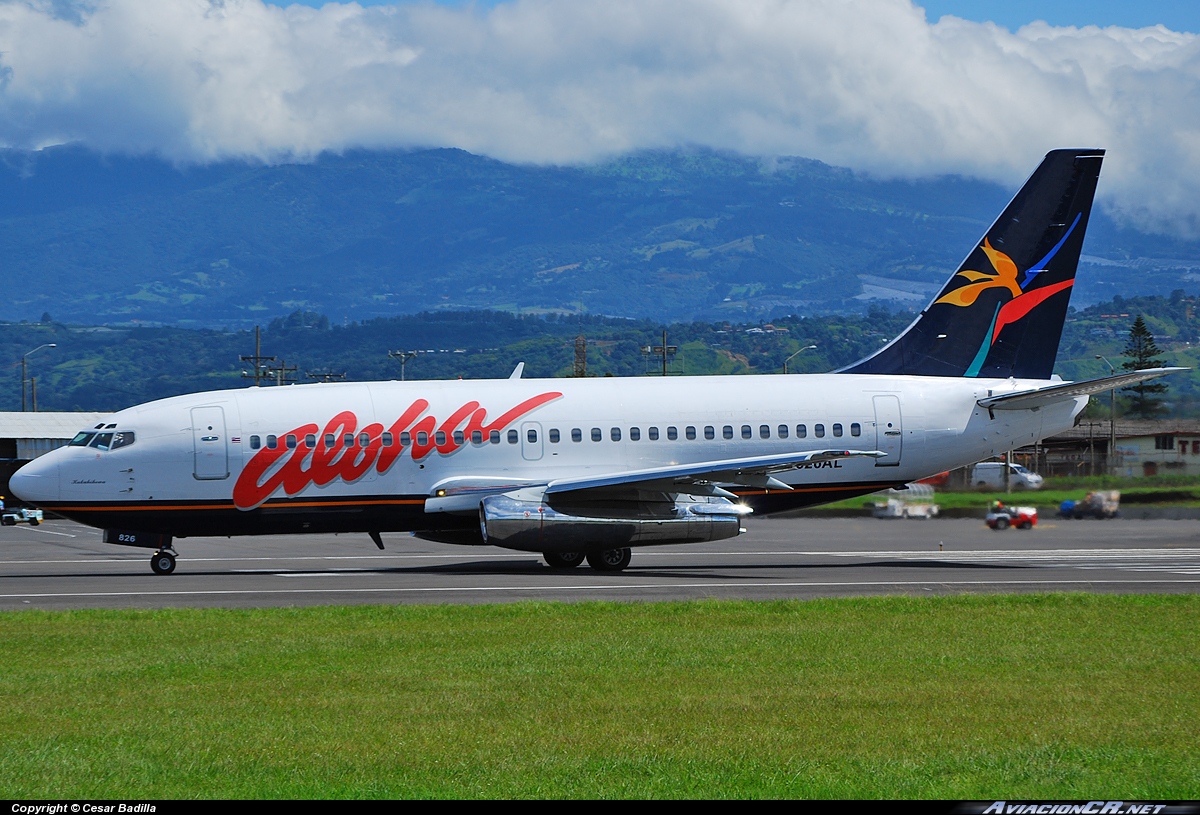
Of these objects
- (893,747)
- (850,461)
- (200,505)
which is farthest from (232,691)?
(850,461)

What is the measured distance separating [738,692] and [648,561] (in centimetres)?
2023

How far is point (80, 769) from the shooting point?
10.1 metres

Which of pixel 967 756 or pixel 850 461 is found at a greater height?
pixel 850 461

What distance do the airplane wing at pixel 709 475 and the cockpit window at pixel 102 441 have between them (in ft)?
30.8

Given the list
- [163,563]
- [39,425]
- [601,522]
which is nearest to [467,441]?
[601,522]

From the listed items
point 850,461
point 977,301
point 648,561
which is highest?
point 977,301

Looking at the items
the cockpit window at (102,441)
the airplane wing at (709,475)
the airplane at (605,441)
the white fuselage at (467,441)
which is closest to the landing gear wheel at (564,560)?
the airplane at (605,441)

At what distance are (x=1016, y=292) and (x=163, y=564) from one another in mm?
20533

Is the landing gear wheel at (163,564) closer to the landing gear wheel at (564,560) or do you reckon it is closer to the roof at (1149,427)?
the landing gear wheel at (564,560)

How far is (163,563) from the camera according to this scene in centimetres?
2944

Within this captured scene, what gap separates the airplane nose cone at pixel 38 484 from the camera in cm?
2891

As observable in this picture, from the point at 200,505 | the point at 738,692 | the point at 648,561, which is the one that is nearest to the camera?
the point at 738,692

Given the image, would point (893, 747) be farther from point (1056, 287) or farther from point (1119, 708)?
point (1056, 287)

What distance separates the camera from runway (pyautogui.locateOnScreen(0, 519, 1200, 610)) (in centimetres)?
2405
